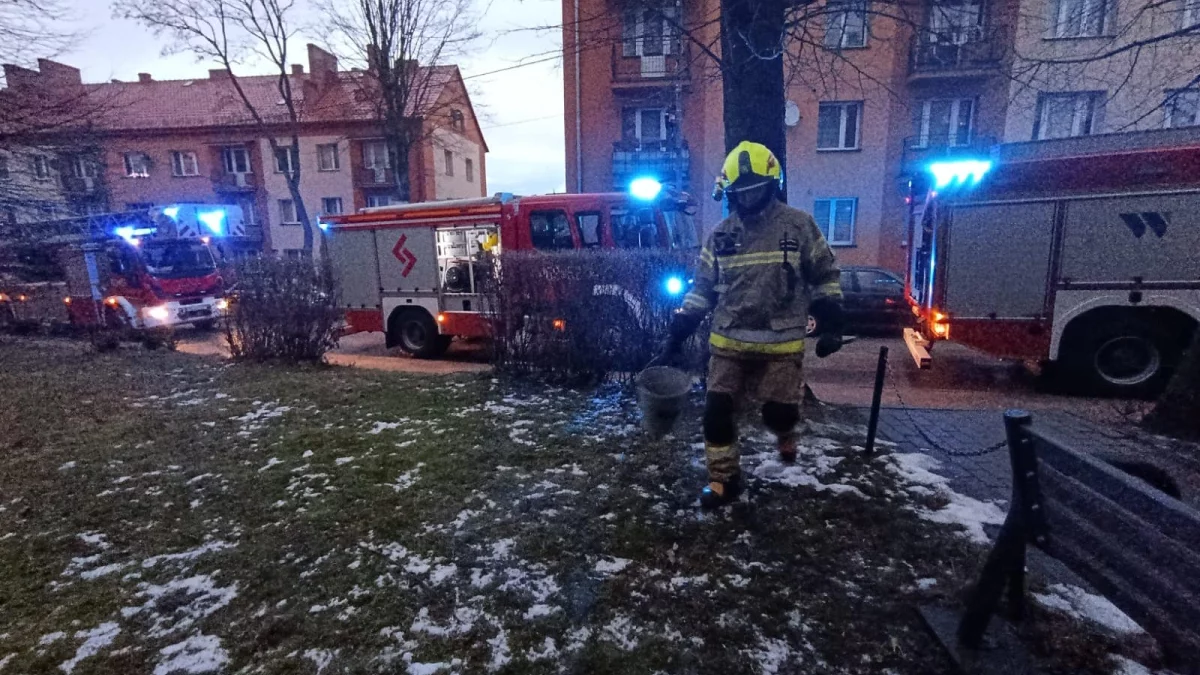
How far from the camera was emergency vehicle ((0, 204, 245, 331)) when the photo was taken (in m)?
12.7

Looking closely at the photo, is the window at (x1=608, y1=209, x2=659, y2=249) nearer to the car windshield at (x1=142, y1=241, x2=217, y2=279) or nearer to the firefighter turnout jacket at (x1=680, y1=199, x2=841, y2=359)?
the firefighter turnout jacket at (x1=680, y1=199, x2=841, y2=359)

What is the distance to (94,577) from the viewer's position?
108 inches

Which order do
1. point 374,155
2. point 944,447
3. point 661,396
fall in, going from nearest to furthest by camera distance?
point 661,396
point 944,447
point 374,155

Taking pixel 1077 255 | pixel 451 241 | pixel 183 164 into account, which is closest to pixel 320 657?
pixel 1077 255

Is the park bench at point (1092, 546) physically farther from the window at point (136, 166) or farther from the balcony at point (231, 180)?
the window at point (136, 166)

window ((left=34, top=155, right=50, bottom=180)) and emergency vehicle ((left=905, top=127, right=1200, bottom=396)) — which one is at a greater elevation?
window ((left=34, top=155, right=50, bottom=180))

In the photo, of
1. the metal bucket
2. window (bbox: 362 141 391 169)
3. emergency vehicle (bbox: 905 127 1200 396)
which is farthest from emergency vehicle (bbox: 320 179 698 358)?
window (bbox: 362 141 391 169)

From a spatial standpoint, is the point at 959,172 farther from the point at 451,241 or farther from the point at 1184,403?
the point at 451,241

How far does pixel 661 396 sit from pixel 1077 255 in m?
6.25

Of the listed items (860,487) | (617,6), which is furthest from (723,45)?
(860,487)

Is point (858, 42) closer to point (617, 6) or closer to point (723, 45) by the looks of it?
point (617, 6)

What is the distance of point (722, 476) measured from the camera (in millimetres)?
3293

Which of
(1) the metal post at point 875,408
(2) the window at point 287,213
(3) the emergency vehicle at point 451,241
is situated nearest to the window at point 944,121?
(3) the emergency vehicle at point 451,241

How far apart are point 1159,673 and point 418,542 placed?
3.02 meters
